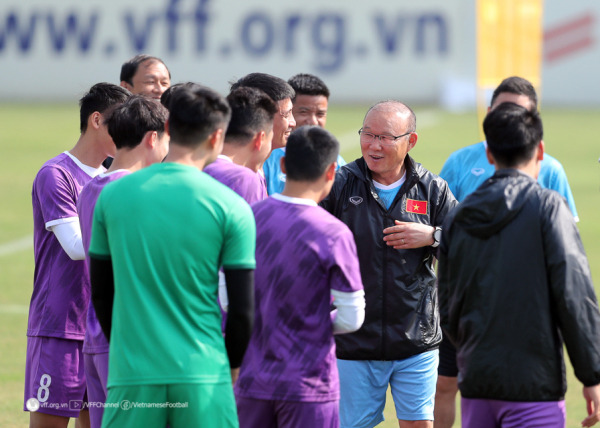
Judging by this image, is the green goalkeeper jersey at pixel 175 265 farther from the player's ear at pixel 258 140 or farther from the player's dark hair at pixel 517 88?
the player's dark hair at pixel 517 88

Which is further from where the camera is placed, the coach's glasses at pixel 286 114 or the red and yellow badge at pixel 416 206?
the coach's glasses at pixel 286 114

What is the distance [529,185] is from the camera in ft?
13.8

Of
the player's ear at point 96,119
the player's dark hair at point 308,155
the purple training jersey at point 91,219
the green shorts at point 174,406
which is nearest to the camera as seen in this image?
the green shorts at point 174,406

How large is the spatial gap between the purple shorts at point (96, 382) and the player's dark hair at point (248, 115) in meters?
1.28

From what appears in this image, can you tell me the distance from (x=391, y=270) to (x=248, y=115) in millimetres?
1280

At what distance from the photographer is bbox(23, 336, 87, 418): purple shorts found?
5.31 meters

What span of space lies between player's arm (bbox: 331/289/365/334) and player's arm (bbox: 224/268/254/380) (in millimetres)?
451

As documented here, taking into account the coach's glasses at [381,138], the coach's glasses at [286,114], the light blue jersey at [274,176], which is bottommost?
the light blue jersey at [274,176]

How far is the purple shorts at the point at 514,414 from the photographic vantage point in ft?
13.7

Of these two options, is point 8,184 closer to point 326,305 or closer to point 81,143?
point 81,143

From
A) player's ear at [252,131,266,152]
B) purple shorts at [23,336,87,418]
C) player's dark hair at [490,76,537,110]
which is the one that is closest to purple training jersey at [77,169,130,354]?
purple shorts at [23,336,87,418]

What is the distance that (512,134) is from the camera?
4.27 m

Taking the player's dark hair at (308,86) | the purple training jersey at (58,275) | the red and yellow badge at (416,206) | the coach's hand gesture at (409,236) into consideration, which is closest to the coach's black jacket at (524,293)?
the coach's hand gesture at (409,236)

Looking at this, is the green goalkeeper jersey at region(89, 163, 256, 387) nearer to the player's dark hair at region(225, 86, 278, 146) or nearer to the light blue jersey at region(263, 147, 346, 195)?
the player's dark hair at region(225, 86, 278, 146)
